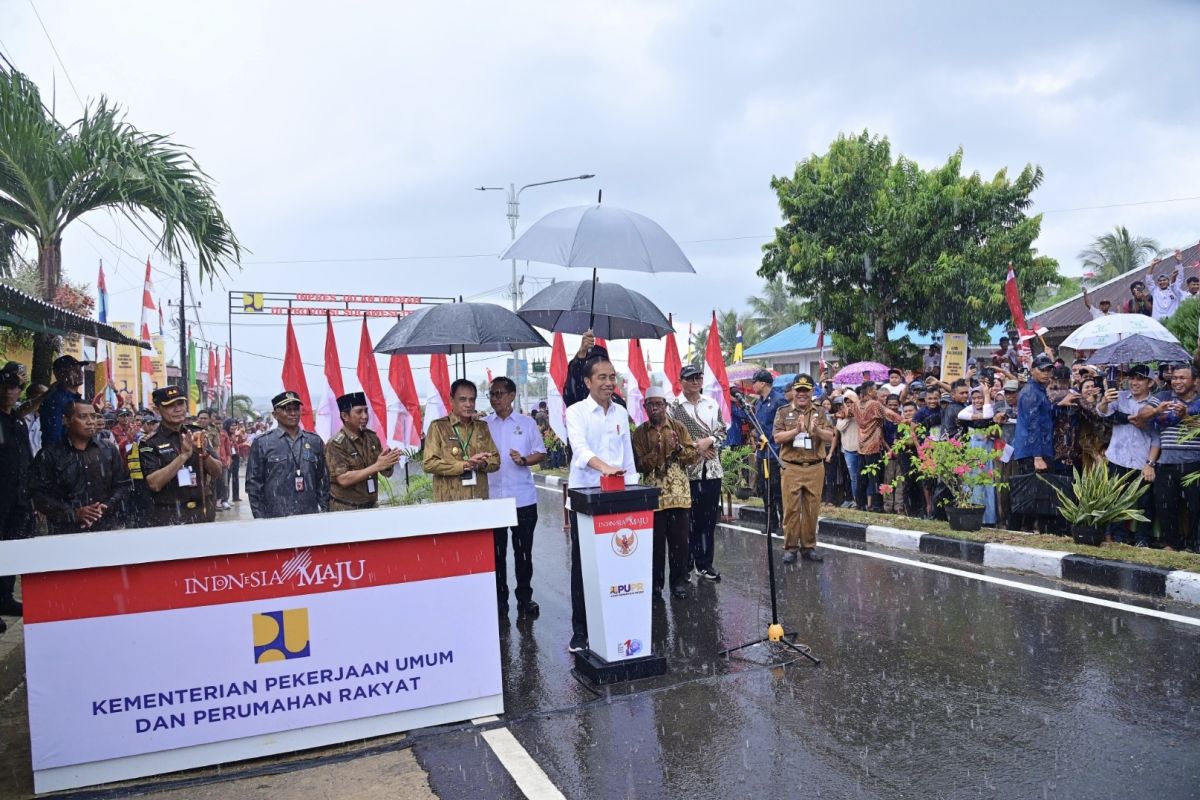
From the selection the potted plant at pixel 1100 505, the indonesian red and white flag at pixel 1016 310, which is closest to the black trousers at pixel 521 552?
the potted plant at pixel 1100 505

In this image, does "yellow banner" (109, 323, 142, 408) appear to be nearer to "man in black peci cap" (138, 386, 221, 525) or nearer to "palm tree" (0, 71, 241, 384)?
"palm tree" (0, 71, 241, 384)

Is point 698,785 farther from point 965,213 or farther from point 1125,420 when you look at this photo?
point 965,213

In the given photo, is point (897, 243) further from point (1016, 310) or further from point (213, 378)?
point (213, 378)

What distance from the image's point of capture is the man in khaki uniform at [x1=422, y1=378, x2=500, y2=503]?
5.88 metres

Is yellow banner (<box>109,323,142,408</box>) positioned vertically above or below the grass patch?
above

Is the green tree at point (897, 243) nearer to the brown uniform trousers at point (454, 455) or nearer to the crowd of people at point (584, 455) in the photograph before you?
the crowd of people at point (584, 455)

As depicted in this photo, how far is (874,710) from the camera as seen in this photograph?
417 centimetres

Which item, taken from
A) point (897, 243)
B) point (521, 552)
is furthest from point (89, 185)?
point (897, 243)

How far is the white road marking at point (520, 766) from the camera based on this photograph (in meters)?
3.39

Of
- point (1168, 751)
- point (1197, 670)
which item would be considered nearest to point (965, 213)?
point (1197, 670)

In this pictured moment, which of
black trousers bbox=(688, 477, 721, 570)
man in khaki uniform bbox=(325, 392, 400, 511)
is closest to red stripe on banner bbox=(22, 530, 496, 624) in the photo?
man in khaki uniform bbox=(325, 392, 400, 511)

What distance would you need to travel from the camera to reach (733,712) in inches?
165

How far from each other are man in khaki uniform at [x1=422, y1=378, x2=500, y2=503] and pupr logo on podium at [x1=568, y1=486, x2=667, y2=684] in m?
1.31

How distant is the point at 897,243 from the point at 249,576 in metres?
17.1
